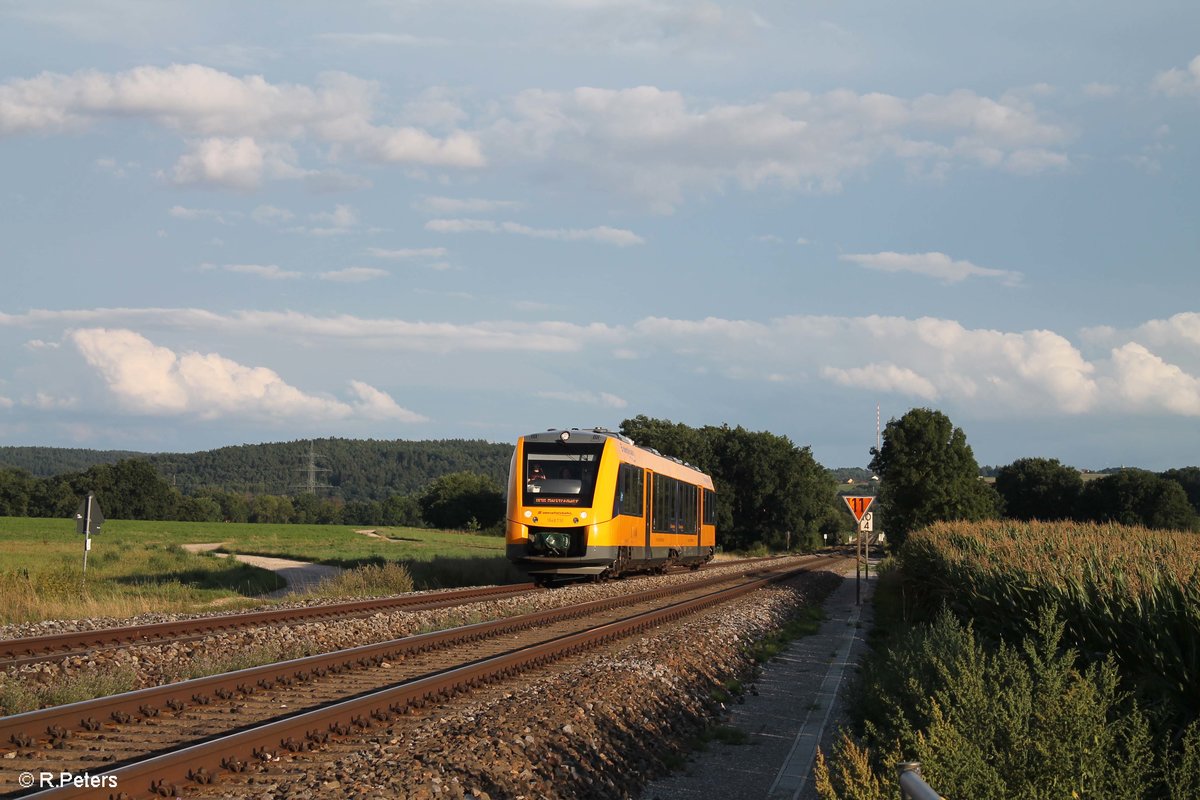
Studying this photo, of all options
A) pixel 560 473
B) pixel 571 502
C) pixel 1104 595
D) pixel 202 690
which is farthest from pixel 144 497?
pixel 1104 595

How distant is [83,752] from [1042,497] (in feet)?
278

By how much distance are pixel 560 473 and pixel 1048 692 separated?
19.3 m

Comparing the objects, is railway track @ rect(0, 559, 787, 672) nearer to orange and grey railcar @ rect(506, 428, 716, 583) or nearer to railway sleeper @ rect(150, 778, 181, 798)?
orange and grey railcar @ rect(506, 428, 716, 583)

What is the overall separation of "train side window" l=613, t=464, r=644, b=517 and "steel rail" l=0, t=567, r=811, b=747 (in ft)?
30.3

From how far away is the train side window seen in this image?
2592 cm

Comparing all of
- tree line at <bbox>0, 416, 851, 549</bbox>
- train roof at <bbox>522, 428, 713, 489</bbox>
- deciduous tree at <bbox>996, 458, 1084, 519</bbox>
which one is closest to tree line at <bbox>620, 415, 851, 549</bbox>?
tree line at <bbox>0, 416, 851, 549</bbox>

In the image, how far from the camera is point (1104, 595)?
9.47 m

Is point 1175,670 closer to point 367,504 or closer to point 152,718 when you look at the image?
point 152,718

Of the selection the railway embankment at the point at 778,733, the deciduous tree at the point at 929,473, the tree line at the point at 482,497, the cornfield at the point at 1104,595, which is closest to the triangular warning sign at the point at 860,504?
Result: the cornfield at the point at 1104,595

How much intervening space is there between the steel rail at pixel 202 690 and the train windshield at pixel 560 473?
808 cm

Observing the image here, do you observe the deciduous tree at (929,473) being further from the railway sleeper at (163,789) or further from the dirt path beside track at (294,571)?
the railway sleeper at (163,789)

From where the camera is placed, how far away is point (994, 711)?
6.03m

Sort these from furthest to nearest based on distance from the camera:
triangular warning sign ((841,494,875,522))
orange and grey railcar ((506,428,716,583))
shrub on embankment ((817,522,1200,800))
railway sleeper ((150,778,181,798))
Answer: triangular warning sign ((841,494,875,522)), orange and grey railcar ((506,428,716,583)), railway sleeper ((150,778,181,798)), shrub on embankment ((817,522,1200,800))

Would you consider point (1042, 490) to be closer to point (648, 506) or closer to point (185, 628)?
point (648, 506)
